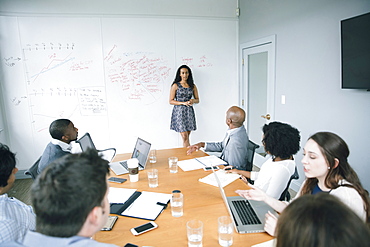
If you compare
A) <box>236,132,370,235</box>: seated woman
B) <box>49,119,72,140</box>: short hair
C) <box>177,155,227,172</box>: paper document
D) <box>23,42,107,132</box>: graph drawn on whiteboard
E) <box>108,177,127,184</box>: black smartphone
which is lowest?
<box>108,177,127,184</box>: black smartphone

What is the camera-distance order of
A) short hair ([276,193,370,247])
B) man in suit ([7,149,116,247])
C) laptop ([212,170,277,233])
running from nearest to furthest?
short hair ([276,193,370,247])
man in suit ([7,149,116,247])
laptop ([212,170,277,233])

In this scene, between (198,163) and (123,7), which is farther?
(123,7)

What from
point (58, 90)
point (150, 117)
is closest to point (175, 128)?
point (150, 117)

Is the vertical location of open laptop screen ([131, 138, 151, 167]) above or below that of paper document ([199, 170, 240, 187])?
above

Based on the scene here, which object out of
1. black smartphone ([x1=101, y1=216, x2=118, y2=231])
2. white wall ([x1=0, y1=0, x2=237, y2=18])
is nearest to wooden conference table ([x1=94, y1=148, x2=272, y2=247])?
black smartphone ([x1=101, y1=216, x2=118, y2=231])

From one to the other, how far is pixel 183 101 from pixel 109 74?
1.28 m

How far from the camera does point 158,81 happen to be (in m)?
4.56

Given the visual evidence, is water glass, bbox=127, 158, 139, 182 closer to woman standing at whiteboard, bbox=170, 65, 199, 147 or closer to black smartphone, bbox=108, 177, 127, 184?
black smartphone, bbox=108, 177, 127, 184

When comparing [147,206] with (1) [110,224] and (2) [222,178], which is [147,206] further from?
(2) [222,178]

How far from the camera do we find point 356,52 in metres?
2.36

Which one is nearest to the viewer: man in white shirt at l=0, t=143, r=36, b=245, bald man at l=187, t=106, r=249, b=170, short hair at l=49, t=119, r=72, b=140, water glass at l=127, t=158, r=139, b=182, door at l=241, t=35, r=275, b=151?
man in white shirt at l=0, t=143, r=36, b=245

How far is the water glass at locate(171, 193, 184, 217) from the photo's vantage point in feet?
5.07

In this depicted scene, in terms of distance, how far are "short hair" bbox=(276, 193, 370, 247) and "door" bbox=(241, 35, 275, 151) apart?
10.8 feet

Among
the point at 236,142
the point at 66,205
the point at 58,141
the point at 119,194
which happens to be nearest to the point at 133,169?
the point at 119,194
